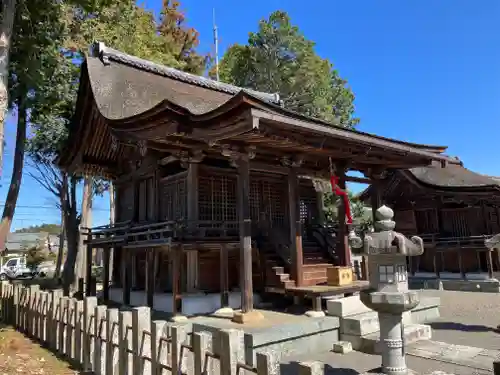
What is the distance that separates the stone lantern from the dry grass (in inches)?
174

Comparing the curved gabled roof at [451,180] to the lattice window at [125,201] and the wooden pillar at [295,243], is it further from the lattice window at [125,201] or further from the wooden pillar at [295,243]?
the lattice window at [125,201]

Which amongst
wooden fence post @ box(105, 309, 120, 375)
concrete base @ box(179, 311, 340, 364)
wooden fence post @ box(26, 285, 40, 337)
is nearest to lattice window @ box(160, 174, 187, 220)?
concrete base @ box(179, 311, 340, 364)

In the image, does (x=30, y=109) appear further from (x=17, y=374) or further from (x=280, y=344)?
(x=280, y=344)

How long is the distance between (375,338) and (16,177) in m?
10.9

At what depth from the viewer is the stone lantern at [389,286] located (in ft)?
16.5

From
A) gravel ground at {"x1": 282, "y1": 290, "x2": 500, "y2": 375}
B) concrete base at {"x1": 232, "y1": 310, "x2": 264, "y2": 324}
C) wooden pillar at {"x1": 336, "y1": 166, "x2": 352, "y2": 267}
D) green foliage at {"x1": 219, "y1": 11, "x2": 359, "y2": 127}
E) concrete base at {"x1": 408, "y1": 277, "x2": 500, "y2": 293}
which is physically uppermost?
green foliage at {"x1": 219, "y1": 11, "x2": 359, "y2": 127}

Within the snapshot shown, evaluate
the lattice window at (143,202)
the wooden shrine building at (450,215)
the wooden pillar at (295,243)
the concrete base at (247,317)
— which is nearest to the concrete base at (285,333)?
the concrete base at (247,317)

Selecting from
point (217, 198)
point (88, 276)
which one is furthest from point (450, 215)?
point (88, 276)

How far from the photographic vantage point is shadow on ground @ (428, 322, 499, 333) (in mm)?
8555

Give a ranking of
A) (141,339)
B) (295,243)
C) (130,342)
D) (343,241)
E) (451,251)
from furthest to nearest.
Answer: (451,251) → (343,241) → (295,243) → (130,342) → (141,339)

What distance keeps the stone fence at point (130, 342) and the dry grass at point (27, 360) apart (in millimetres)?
168

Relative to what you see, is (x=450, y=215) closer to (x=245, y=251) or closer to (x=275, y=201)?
(x=275, y=201)

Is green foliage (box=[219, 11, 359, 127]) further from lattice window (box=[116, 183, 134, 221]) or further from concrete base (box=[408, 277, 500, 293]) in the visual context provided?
lattice window (box=[116, 183, 134, 221])

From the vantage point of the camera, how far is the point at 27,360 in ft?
21.2
